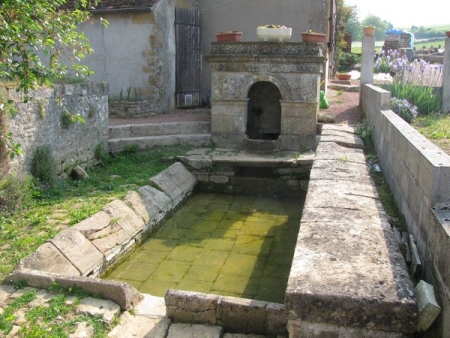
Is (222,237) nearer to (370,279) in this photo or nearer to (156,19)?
(370,279)

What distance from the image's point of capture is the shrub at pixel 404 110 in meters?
9.74

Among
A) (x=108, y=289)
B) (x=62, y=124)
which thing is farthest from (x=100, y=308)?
(x=62, y=124)

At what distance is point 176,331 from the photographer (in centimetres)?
418

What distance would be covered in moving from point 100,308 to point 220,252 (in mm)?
2566

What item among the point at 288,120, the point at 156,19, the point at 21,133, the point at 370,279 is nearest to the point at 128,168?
the point at 21,133

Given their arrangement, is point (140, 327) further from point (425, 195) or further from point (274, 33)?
point (274, 33)

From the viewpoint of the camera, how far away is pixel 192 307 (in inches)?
168

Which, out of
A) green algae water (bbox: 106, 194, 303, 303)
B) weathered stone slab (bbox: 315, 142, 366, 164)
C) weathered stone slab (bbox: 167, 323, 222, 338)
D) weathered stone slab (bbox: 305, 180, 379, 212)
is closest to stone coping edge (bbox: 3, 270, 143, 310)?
weathered stone slab (bbox: 167, 323, 222, 338)

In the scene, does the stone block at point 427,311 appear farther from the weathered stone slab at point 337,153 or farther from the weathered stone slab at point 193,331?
the weathered stone slab at point 337,153

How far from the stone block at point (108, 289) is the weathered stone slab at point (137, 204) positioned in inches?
99.6

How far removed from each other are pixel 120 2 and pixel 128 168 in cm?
607

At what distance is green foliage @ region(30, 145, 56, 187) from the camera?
23.6 feet

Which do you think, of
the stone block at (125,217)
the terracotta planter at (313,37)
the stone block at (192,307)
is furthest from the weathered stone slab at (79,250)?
the terracotta planter at (313,37)

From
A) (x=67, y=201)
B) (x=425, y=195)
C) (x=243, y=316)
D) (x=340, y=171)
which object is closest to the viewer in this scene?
(x=425, y=195)
